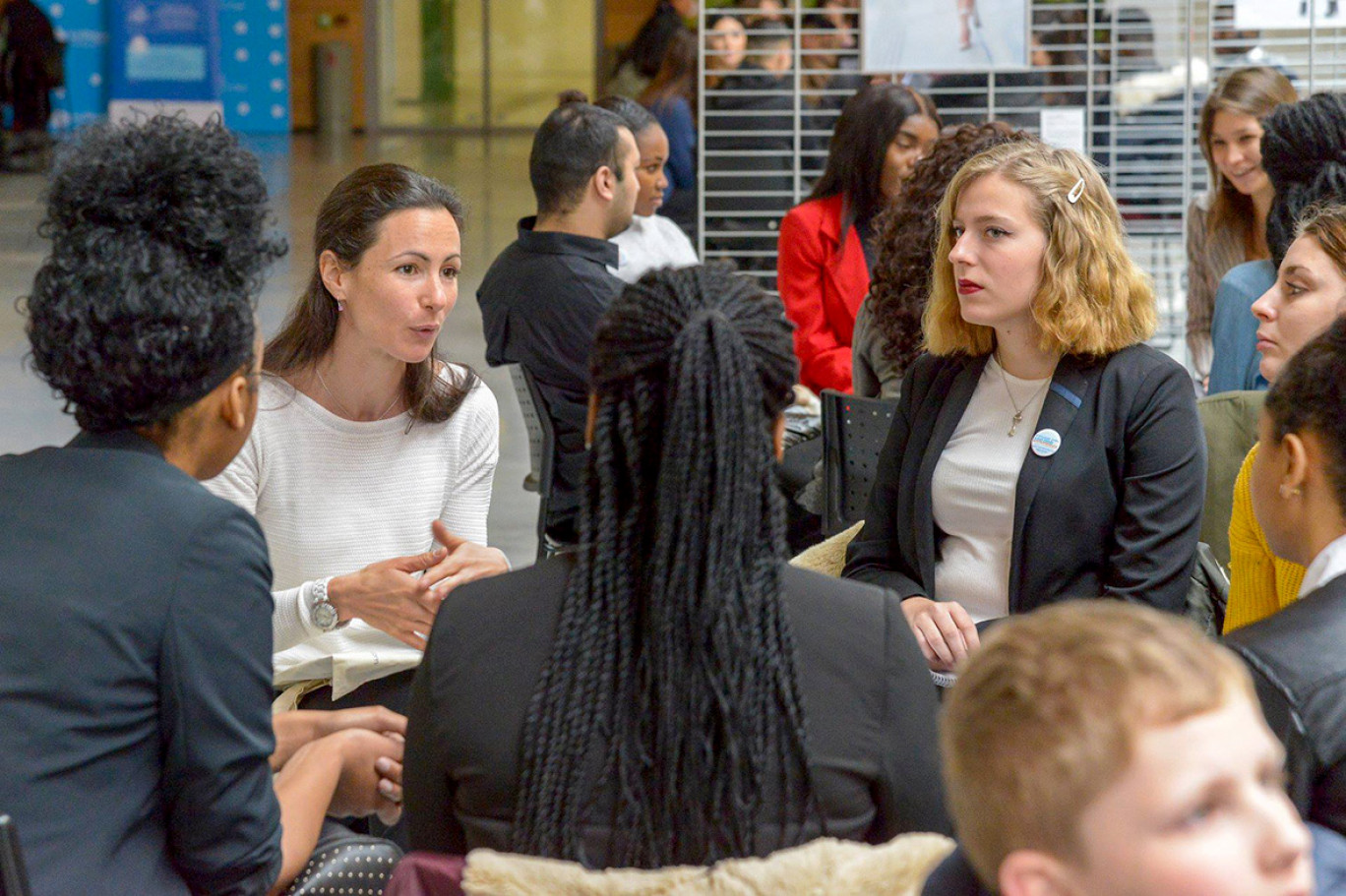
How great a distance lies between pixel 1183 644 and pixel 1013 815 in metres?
0.18

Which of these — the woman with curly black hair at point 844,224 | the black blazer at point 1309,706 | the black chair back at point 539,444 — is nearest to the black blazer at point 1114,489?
the black blazer at point 1309,706

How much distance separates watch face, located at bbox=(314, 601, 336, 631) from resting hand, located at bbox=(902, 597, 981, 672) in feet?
2.95

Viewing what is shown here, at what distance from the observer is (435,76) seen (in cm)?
2133

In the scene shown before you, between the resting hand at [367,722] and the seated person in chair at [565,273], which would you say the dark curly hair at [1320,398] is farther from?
the seated person in chair at [565,273]

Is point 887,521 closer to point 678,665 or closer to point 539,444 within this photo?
point 678,665

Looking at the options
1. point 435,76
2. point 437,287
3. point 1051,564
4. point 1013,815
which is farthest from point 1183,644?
point 435,76

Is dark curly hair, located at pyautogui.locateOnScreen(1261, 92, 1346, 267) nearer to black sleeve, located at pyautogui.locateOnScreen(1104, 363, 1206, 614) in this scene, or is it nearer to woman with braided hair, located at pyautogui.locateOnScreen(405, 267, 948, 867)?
black sleeve, located at pyautogui.locateOnScreen(1104, 363, 1206, 614)

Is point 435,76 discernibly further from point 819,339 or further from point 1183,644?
point 1183,644

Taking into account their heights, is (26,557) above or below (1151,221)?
below

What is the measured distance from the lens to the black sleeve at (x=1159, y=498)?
88.7 inches

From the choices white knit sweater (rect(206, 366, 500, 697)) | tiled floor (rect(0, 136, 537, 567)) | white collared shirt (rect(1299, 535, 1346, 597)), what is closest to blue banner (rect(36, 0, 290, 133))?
tiled floor (rect(0, 136, 537, 567))

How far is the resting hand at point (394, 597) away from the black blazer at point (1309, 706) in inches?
45.9

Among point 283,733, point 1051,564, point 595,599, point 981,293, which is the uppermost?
point 981,293

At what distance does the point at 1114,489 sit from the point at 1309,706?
2.97 ft
